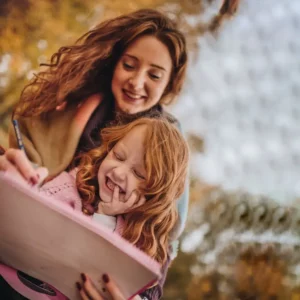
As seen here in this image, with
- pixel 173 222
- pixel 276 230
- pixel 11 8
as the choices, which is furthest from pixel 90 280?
pixel 11 8

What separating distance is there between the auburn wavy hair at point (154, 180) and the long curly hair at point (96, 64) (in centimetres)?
5

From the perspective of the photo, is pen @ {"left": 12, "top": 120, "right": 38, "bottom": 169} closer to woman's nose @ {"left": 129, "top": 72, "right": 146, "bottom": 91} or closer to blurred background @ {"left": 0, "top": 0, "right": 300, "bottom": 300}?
blurred background @ {"left": 0, "top": 0, "right": 300, "bottom": 300}

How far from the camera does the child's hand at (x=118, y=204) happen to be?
1.79 feet

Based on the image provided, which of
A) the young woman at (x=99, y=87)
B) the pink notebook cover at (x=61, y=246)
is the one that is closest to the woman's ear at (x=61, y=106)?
the young woman at (x=99, y=87)

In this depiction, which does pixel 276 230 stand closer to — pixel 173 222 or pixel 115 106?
pixel 173 222

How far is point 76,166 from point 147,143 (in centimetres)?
9

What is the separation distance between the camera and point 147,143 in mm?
552

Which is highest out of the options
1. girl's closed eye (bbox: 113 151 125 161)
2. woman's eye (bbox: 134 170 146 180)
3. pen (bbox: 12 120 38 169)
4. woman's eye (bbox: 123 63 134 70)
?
woman's eye (bbox: 123 63 134 70)

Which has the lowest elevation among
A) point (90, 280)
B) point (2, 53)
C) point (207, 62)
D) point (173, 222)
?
point (90, 280)

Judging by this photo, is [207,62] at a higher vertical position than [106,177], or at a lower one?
higher

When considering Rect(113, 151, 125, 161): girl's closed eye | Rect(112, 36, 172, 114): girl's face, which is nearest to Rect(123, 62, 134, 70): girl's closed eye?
Rect(112, 36, 172, 114): girl's face

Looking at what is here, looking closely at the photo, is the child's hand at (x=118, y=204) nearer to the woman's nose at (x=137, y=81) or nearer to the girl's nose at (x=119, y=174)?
the girl's nose at (x=119, y=174)

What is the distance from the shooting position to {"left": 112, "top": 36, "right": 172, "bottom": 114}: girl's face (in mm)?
575

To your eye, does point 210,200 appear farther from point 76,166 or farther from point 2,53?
point 2,53
